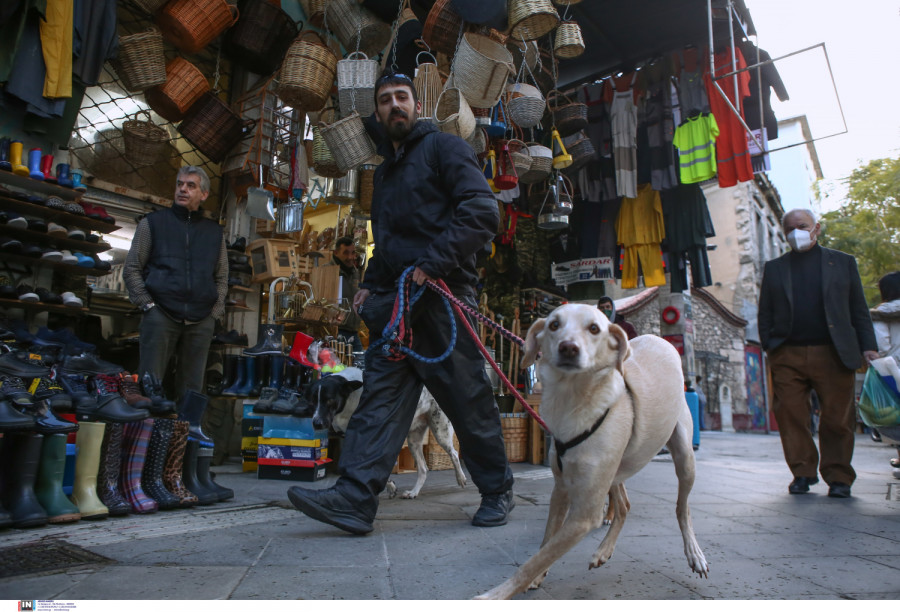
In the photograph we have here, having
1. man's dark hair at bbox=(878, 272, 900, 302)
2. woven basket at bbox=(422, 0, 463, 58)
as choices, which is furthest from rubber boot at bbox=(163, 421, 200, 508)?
man's dark hair at bbox=(878, 272, 900, 302)

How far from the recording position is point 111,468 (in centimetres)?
307

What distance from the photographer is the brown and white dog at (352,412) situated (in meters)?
3.99

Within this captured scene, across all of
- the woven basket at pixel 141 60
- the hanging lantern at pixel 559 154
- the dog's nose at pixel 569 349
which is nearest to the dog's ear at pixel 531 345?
the dog's nose at pixel 569 349


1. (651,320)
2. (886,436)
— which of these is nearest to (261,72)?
(886,436)

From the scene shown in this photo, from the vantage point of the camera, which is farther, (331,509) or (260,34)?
(260,34)

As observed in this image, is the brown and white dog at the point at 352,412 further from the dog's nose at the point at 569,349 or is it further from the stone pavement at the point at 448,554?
the dog's nose at the point at 569,349

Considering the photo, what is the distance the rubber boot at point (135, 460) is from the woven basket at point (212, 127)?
3500mm

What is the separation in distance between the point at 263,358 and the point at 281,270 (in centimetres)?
93

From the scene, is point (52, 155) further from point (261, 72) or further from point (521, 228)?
point (521, 228)

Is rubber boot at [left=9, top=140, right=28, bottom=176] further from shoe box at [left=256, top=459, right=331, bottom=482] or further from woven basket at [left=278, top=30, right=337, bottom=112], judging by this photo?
shoe box at [left=256, top=459, right=331, bottom=482]

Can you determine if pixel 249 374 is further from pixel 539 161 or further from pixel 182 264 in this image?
pixel 539 161

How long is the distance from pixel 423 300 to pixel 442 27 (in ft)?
11.1

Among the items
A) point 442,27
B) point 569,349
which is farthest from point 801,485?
point 442,27

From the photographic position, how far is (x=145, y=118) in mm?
6062
